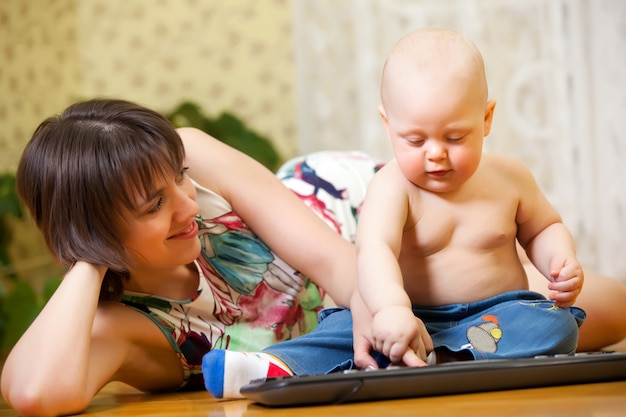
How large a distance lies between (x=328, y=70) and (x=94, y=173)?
246 cm

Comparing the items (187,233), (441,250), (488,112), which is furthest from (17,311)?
(488,112)

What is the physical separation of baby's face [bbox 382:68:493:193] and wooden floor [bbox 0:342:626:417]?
347mm

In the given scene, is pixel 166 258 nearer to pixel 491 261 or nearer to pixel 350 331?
Answer: pixel 350 331

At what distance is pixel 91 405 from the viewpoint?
145 cm

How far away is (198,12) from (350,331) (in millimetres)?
3193

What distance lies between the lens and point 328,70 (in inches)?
145

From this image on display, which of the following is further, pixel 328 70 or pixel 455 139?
pixel 328 70

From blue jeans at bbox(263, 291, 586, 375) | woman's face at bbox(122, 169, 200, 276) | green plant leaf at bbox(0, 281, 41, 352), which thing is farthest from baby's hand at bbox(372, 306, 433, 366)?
green plant leaf at bbox(0, 281, 41, 352)

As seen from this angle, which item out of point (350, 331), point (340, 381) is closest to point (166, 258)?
point (350, 331)

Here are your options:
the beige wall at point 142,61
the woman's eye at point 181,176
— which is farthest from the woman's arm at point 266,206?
the beige wall at point 142,61

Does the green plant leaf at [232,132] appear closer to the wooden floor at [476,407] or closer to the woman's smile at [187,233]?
the woman's smile at [187,233]

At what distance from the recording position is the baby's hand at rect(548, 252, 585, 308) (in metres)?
1.24

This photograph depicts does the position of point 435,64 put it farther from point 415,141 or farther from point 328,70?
point 328,70

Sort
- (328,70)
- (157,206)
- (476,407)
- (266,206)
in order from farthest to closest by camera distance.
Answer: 1. (328,70)
2. (266,206)
3. (157,206)
4. (476,407)
